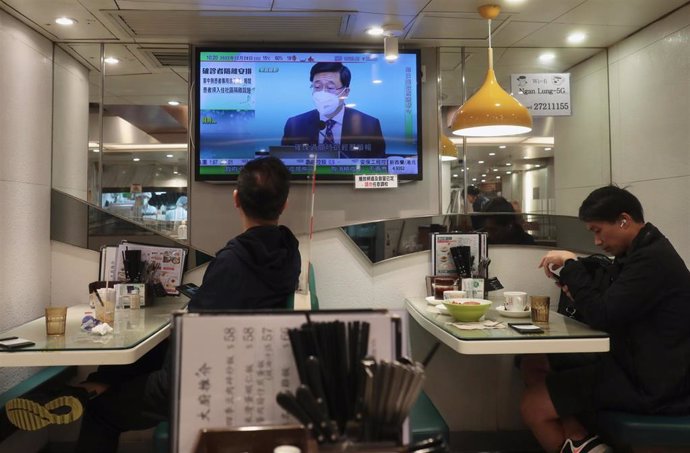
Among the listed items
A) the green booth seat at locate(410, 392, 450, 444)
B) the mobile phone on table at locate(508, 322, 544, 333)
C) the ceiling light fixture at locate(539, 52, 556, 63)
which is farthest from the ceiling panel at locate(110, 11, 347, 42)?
the green booth seat at locate(410, 392, 450, 444)

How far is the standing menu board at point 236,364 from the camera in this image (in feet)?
3.37

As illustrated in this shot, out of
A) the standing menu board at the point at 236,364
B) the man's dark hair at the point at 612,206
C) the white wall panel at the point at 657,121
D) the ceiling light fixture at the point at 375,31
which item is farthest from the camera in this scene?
the ceiling light fixture at the point at 375,31

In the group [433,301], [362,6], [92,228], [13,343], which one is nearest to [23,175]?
[92,228]

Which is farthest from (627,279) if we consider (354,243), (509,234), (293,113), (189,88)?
(189,88)

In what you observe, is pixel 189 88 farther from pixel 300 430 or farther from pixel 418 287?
pixel 300 430

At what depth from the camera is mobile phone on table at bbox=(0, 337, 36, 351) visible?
1900mm

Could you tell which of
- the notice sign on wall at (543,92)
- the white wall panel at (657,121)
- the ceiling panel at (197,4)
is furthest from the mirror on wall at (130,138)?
the white wall panel at (657,121)

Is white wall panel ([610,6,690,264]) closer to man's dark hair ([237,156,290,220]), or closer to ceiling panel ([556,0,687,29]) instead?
ceiling panel ([556,0,687,29])

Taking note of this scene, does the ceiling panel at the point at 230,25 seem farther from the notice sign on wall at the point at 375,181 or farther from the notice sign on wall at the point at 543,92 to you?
the notice sign on wall at the point at 543,92

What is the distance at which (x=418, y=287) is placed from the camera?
3.21 metres

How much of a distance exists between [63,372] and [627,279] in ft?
9.31

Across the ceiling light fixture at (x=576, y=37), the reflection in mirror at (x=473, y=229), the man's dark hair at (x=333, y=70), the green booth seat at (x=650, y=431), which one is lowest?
the green booth seat at (x=650, y=431)

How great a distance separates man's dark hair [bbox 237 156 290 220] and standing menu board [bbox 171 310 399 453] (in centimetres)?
79

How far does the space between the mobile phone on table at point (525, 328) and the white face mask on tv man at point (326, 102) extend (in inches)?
64.2
